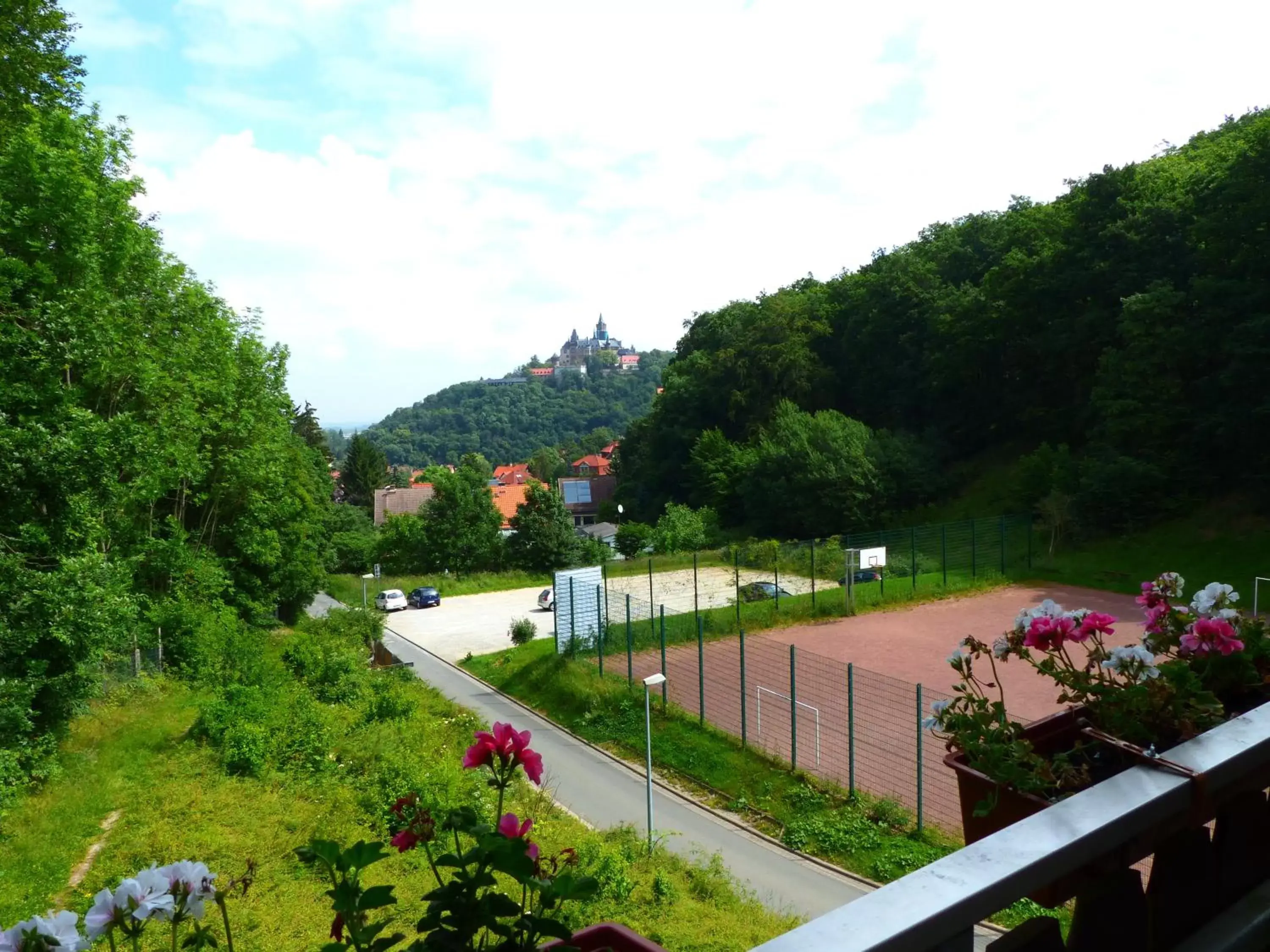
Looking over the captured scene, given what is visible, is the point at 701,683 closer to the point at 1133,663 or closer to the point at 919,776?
the point at 919,776

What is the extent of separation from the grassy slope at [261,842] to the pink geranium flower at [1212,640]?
5.74 metres

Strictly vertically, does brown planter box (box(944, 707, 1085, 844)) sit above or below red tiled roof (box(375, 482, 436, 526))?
above

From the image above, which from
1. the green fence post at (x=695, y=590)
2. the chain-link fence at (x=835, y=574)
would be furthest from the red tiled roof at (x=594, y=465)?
the chain-link fence at (x=835, y=574)

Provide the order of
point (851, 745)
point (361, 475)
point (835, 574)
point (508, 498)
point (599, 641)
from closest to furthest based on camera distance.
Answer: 1. point (851, 745)
2. point (599, 641)
3. point (835, 574)
4. point (508, 498)
5. point (361, 475)

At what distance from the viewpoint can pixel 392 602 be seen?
32875 millimetres

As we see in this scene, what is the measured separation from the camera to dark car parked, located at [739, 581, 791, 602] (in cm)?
2316

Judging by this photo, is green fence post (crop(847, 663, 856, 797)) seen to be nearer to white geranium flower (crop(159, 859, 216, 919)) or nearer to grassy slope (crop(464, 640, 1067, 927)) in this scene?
grassy slope (crop(464, 640, 1067, 927))

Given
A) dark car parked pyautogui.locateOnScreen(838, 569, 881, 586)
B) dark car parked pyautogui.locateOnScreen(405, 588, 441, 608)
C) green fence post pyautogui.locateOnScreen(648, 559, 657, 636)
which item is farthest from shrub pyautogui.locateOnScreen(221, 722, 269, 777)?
dark car parked pyautogui.locateOnScreen(405, 588, 441, 608)

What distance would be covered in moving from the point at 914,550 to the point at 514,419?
404ft

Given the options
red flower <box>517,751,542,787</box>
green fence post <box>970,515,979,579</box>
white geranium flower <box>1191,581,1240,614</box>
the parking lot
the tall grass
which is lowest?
the parking lot

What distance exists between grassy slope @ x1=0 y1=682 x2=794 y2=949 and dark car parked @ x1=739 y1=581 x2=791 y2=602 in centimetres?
1013

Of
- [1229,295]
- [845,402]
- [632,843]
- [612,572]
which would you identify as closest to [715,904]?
[632,843]

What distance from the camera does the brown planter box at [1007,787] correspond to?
1.87 m

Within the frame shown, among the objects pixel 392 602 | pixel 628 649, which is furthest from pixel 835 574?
pixel 392 602
